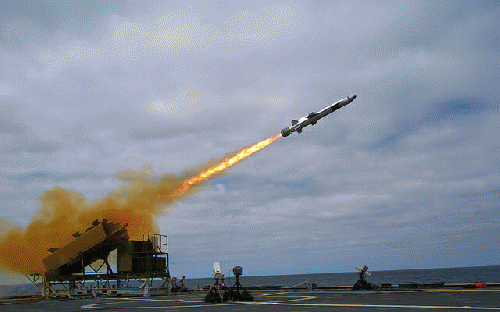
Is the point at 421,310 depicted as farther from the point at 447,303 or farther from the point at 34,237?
the point at 34,237

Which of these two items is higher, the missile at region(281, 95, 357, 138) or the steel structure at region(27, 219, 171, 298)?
the missile at region(281, 95, 357, 138)

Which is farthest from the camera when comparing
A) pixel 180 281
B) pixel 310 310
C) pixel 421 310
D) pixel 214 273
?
pixel 180 281

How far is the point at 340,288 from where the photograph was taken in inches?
1754

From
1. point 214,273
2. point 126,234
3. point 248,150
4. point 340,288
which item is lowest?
point 340,288

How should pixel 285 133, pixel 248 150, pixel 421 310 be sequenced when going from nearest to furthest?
pixel 421 310
pixel 285 133
pixel 248 150

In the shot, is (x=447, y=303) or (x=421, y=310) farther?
(x=447, y=303)

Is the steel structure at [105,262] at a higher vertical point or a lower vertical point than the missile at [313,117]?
lower

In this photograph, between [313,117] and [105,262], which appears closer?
[313,117]

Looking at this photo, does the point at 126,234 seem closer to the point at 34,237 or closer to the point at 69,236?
the point at 69,236

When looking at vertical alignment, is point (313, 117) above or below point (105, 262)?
above

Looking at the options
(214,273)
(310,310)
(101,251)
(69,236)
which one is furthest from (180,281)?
(310,310)

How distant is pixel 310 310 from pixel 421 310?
552 cm

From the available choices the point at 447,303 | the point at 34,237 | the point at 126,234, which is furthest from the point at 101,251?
the point at 447,303

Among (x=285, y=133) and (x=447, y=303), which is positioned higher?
(x=285, y=133)
